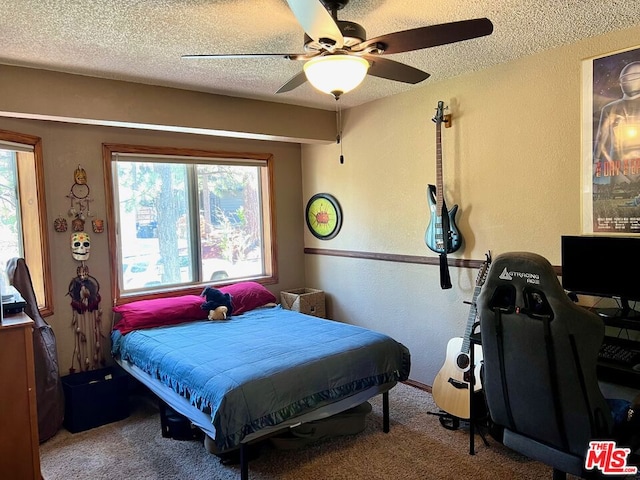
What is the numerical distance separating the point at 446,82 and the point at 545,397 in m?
2.36

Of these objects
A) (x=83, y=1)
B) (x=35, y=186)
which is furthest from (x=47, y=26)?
(x=35, y=186)

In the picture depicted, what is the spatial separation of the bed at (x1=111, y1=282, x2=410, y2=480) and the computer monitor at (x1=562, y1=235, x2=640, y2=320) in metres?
1.13

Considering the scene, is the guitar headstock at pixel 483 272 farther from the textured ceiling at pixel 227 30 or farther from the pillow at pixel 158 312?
the pillow at pixel 158 312

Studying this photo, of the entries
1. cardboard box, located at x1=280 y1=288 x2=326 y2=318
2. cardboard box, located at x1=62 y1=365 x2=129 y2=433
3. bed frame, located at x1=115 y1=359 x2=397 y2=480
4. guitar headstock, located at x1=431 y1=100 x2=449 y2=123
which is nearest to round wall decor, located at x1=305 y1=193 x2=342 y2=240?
cardboard box, located at x1=280 y1=288 x2=326 y2=318

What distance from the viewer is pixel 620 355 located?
6.99 feet

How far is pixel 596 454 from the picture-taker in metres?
1.71

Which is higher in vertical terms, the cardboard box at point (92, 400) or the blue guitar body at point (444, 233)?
the blue guitar body at point (444, 233)

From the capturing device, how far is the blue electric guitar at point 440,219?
331 cm

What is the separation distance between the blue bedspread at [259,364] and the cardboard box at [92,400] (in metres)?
0.23

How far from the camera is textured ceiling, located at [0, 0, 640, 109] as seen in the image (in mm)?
2076

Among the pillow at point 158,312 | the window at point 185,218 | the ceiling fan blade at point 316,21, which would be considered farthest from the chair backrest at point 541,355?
the window at point 185,218

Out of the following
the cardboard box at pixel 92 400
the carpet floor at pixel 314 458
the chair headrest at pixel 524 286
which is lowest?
the carpet floor at pixel 314 458

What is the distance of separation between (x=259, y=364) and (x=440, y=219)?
1.64 metres

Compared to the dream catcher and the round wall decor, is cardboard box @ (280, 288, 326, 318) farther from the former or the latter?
the dream catcher
